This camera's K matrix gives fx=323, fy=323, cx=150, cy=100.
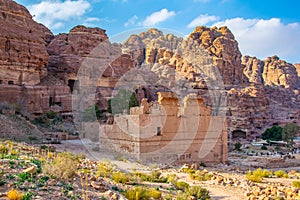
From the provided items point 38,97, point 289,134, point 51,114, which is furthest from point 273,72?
point 38,97

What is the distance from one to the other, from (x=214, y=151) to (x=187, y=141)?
8.41 feet

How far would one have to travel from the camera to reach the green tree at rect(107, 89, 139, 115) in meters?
43.2

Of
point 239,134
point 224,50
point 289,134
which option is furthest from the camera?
point 224,50

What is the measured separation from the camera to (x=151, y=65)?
91875mm

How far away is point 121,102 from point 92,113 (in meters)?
6.43

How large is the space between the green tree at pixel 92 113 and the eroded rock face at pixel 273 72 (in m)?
82.6

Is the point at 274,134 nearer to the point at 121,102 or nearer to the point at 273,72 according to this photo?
the point at 121,102

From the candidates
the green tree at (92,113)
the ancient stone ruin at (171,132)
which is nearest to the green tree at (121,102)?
the green tree at (92,113)

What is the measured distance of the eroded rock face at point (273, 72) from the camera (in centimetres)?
11412

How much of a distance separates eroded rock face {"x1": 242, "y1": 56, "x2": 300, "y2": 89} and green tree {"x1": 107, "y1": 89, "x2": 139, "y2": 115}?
254ft

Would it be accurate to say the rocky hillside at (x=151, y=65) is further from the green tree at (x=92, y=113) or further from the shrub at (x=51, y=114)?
the shrub at (x=51, y=114)

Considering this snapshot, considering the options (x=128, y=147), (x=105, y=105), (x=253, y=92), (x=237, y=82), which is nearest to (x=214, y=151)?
(x=128, y=147)

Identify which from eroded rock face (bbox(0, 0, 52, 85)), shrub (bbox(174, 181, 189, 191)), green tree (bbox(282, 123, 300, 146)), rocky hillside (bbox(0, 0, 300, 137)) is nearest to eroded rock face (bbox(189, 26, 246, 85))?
rocky hillside (bbox(0, 0, 300, 137))

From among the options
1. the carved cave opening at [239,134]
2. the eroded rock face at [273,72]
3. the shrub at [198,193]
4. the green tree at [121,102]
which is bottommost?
the carved cave opening at [239,134]
